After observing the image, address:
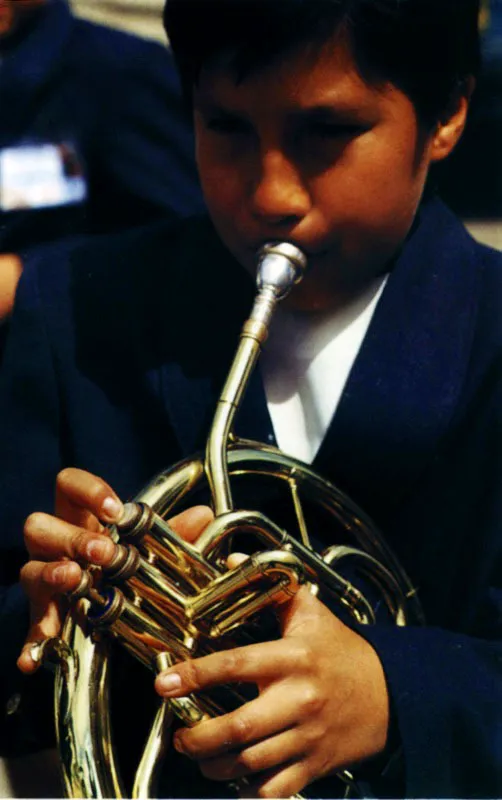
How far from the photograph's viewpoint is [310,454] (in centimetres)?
123

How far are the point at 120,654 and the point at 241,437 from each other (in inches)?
9.1

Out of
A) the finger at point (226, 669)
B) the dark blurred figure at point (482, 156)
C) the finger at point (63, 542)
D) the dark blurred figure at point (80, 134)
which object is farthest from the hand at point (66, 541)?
the dark blurred figure at point (482, 156)

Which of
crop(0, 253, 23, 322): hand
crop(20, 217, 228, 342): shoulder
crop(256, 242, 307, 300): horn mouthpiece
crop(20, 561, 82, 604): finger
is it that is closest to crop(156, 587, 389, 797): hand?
crop(20, 561, 82, 604): finger

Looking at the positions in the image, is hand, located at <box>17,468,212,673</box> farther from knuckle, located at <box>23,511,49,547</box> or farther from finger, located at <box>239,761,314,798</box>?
finger, located at <box>239,761,314,798</box>

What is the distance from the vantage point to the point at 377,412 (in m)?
1.17

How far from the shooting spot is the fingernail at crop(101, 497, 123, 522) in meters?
0.97

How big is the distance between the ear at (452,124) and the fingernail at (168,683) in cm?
52

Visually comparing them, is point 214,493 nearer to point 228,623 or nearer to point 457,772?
point 228,623

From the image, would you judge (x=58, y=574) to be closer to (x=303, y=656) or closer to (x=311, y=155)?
(x=303, y=656)

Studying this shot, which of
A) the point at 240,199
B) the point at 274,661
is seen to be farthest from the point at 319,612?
the point at 240,199

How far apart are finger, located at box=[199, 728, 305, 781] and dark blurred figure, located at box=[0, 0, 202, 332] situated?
0.76 meters

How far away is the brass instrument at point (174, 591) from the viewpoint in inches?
38.1

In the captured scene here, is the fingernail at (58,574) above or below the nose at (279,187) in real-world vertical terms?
below

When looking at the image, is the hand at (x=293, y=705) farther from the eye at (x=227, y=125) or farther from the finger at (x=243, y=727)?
the eye at (x=227, y=125)
